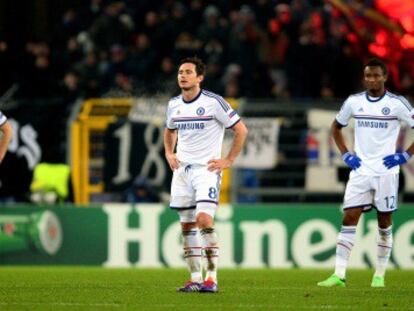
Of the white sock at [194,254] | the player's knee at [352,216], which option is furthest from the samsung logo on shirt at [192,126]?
the player's knee at [352,216]

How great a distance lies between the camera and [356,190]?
14164 mm

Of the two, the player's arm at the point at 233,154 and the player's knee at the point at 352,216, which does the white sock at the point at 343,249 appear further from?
the player's arm at the point at 233,154

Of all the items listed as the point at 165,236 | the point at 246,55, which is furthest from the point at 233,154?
the point at 246,55

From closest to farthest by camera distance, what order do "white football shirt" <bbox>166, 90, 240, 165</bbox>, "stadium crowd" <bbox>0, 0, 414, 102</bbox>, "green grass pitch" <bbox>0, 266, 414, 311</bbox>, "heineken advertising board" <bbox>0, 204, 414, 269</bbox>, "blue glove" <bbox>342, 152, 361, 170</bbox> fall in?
"green grass pitch" <bbox>0, 266, 414, 311</bbox> < "white football shirt" <bbox>166, 90, 240, 165</bbox> < "blue glove" <bbox>342, 152, 361, 170</bbox> < "heineken advertising board" <bbox>0, 204, 414, 269</bbox> < "stadium crowd" <bbox>0, 0, 414, 102</bbox>

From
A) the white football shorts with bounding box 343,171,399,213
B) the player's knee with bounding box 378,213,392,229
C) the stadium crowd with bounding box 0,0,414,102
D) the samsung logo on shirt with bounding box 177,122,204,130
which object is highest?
the stadium crowd with bounding box 0,0,414,102

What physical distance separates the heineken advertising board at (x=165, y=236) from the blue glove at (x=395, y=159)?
20.5 ft

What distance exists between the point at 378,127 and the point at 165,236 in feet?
23.2

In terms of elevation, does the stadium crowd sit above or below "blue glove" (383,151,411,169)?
above

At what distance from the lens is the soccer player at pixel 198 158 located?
12945 mm

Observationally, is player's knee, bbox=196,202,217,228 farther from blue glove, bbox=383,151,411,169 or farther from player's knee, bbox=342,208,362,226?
blue glove, bbox=383,151,411,169

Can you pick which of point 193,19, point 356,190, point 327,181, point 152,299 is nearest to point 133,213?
point 327,181

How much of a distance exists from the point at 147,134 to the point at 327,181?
9.92 ft

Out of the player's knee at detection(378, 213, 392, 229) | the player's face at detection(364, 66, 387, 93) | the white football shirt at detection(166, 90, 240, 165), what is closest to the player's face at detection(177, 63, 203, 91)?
the white football shirt at detection(166, 90, 240, 165)

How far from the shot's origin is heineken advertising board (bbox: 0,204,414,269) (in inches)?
802
